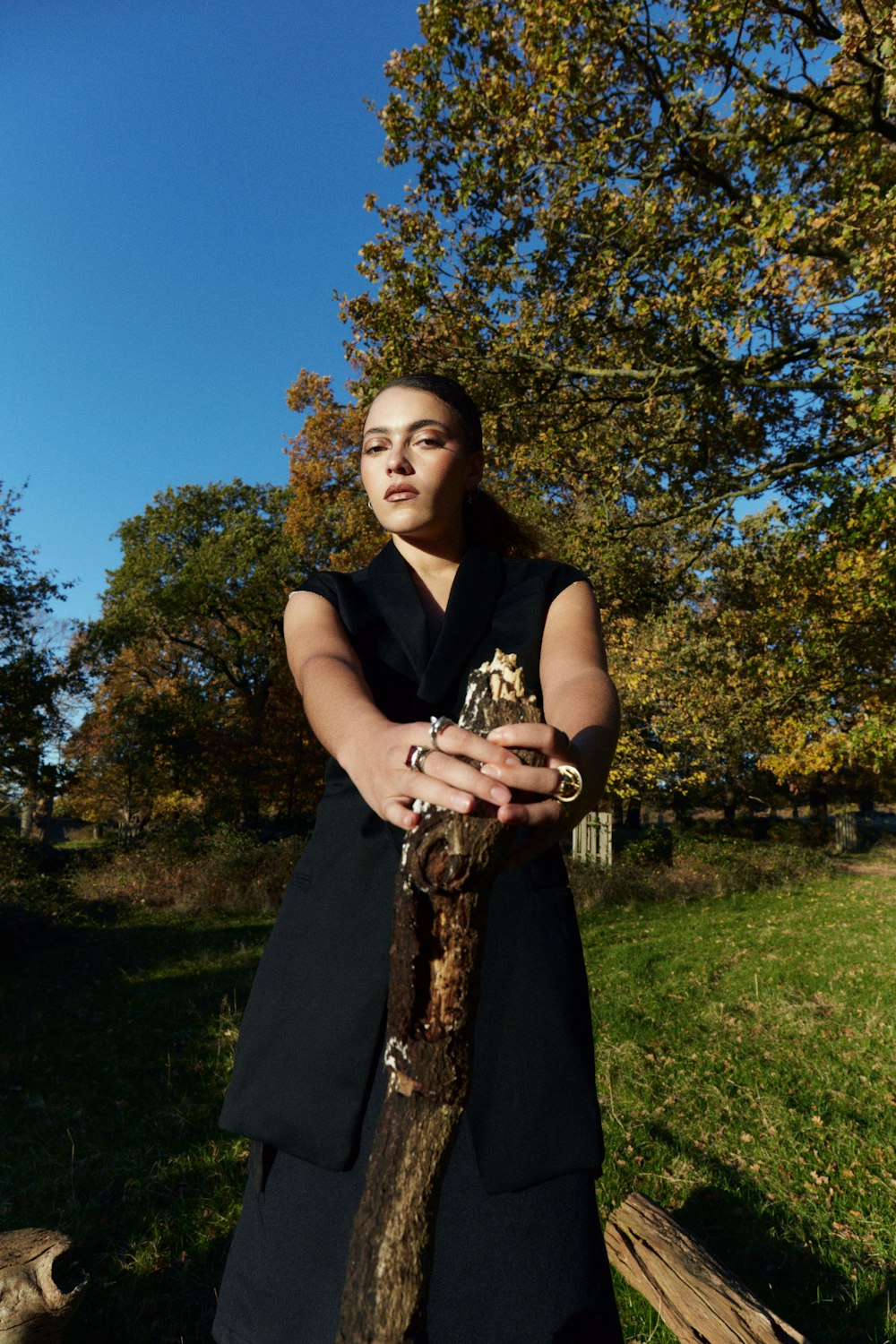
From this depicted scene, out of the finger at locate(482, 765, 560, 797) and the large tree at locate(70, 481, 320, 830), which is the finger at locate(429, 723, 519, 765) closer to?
the finger at locate(482, 765, 560, 797)

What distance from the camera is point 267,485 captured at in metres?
30.4

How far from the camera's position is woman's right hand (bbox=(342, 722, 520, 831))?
1.07 metres

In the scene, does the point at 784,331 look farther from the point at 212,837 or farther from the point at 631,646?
the point at 212,837

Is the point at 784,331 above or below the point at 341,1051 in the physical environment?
above

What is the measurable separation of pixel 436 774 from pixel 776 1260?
4776 mm

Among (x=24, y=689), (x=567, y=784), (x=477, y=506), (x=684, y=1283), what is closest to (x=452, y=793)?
(x=567, y=784)

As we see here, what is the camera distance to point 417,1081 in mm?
1272

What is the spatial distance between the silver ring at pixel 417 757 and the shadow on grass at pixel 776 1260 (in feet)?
12.6

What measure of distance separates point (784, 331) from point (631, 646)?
8152mm

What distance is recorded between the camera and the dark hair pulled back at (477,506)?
2.10 m

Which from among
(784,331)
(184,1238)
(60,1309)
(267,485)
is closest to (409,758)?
(60,1309)

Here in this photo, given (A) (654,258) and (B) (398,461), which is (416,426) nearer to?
(B) (398,461)

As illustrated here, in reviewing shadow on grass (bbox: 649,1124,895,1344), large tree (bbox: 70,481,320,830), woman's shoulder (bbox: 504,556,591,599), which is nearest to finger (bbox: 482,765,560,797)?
woman's shoulder (bbox: 504,556,591,599)

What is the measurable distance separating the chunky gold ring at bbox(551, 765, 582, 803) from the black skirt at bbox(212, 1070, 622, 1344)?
3.16ft
